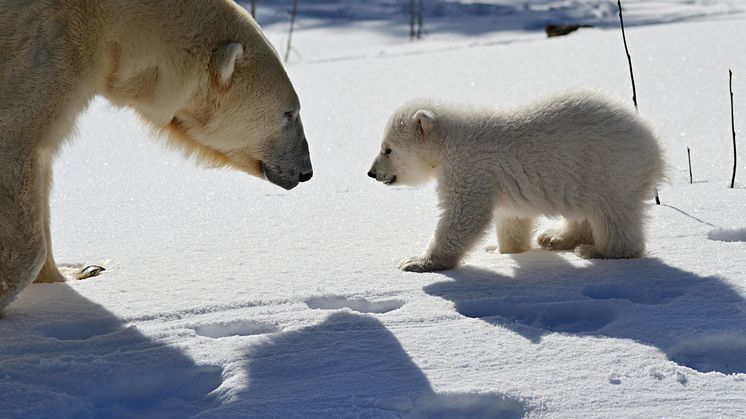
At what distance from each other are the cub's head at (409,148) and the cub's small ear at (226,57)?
1.01 meters

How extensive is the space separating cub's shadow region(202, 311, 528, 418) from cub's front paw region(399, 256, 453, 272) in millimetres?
863

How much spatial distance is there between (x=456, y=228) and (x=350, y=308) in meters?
0.75

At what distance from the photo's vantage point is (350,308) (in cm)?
355

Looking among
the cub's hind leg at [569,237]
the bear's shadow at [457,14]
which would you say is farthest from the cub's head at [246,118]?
the bear's shadow at [457,14]

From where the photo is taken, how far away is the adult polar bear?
10.9 feet

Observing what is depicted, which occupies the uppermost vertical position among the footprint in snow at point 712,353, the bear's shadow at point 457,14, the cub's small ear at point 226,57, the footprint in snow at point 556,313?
the bear's shadow at point 457,14

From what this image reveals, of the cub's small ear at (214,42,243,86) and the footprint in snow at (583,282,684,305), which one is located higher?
the cub's small ear at (214,42,243,86)

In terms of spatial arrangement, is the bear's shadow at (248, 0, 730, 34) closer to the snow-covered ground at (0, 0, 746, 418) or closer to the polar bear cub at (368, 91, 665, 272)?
the snow-covered ground at (0, 0, 746, 418)

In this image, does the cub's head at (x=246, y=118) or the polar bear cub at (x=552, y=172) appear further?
the polar bear cub at (x=552, y=172)

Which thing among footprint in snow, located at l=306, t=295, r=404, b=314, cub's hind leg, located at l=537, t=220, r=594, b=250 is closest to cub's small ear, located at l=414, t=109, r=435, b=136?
cub's hind leg, located at l=537, t=220, r=594, b=250

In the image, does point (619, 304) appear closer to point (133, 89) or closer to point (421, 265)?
point (421, 265)

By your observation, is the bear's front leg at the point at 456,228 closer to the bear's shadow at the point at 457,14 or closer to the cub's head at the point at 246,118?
the cub's head at the point at 246,118

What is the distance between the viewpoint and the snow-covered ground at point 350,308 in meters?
2.68

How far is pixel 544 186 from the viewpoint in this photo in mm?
4117
